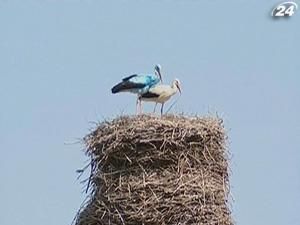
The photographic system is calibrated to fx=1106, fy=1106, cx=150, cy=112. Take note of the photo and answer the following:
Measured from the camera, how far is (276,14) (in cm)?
748

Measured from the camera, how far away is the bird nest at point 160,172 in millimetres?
6867

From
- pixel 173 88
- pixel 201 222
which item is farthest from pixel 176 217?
pixel 173 88

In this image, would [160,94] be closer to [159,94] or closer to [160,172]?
[159,94]

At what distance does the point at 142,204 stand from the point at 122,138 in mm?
447

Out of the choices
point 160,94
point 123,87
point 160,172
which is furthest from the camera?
point 160,94

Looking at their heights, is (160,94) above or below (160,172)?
above

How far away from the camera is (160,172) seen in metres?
6.97

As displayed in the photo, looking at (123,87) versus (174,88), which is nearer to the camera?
(123,87)

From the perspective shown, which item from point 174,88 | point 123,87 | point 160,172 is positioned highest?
point 174,88

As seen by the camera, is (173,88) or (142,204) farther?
(173,88)

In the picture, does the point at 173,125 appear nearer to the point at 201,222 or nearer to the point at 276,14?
the point at 201,222

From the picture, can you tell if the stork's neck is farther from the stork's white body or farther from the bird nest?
the bird nest

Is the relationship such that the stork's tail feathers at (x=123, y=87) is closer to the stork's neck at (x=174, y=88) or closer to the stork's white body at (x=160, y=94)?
the stork's white body at (x=160, y=94)

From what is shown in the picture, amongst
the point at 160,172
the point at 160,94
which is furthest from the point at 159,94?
the point at 160,172
